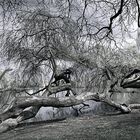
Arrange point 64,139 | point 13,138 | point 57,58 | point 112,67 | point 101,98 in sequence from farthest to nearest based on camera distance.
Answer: point 112,67 → point 57,58 → point 101,98 → point 13,138 → point 64,139

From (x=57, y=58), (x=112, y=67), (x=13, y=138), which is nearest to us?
(x=13, y=138)

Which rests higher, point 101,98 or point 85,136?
point 101,98

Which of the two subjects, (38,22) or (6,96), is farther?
(6,96)

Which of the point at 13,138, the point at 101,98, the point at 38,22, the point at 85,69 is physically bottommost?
the point at 13,138

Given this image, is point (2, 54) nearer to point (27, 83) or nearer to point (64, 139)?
point (27, 83)

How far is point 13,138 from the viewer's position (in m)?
5.92

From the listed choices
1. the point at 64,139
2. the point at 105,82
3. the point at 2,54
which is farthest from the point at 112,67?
the point at 64,139

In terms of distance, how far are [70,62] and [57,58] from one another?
0.50 metres

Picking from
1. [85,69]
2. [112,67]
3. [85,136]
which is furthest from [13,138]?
[112,67]

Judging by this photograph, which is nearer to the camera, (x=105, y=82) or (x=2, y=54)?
(x=2, y=54)

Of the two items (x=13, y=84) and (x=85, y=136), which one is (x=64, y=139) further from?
(x=13, y=84)

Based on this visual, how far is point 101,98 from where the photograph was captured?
7402 millimetres

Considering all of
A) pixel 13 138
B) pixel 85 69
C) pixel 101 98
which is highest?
pixel 85 69

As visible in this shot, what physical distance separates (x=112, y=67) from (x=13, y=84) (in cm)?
335
